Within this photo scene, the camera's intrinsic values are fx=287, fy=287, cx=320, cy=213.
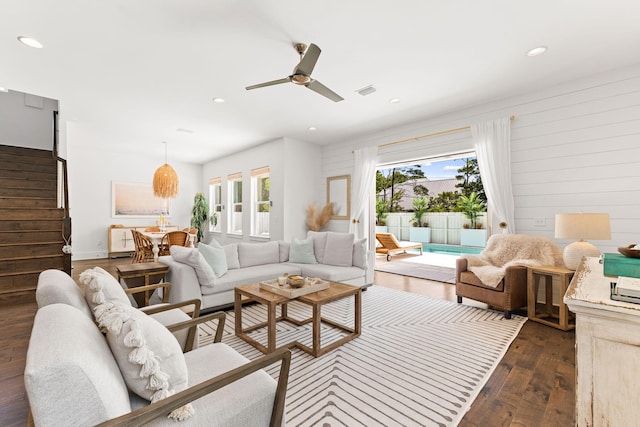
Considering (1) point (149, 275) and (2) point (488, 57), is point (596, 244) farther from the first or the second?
(1) point (149, 275)

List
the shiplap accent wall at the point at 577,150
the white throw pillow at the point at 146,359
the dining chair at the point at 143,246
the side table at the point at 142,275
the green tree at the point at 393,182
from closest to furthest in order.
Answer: the white throw pillow at the point at 146,359 → the side table at the point at 142,275 → the shiplap accent wall at the point at 577,150 → the dining chair at the point at 143,246 → the green tree at the point at 393,182

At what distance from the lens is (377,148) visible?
554 centimetres

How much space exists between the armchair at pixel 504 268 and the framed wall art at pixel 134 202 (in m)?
7.96

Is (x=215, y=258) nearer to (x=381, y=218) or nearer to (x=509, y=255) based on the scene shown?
(x=509, y=255)

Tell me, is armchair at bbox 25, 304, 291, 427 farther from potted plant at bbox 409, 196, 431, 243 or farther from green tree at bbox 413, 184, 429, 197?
green tree at bbox 413, 184, 429, 197

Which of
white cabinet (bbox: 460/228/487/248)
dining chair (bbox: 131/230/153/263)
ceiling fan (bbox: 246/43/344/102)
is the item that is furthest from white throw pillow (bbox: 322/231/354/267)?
white cabinet (bbox: 460/228/487/248)

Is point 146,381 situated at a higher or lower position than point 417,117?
lower

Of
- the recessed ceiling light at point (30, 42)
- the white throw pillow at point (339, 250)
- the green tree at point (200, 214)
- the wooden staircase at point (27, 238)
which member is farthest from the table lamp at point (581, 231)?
the green tree at point (200, 214)

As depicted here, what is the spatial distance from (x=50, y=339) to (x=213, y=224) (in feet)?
26.4

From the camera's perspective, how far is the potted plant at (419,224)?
10.1 metres

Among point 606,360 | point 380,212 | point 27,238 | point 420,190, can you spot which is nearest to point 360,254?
point 606,360

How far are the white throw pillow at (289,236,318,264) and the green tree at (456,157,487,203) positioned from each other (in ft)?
23.1

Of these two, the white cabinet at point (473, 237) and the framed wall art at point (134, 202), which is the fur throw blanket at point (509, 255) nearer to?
the white cabinet at point (473, 237)

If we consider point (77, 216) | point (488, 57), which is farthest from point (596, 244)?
point (77, 216)
